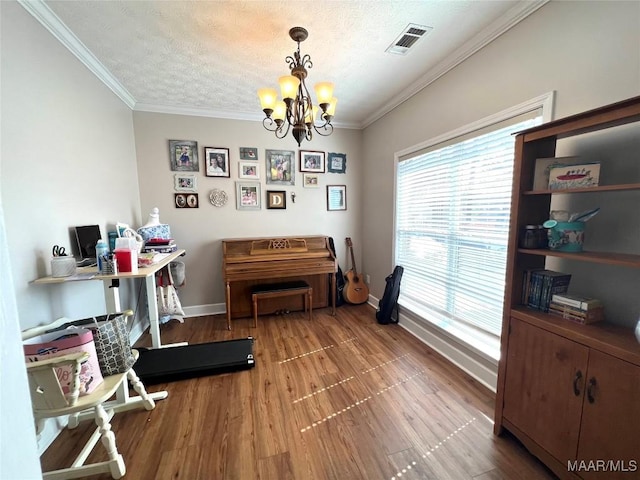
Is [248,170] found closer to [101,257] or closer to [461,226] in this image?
[101,257]

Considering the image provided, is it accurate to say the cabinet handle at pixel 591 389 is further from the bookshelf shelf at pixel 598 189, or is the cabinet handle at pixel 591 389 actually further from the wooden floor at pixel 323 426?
the bookshelf shelf at pixel 598 189

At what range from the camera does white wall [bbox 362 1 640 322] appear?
1.22 meters

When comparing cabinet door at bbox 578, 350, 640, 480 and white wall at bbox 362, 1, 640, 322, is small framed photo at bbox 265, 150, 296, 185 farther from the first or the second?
cabinet door at bbox 578, 350, 640, 480

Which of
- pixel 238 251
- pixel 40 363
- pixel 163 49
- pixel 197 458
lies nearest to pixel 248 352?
pixel 197 458

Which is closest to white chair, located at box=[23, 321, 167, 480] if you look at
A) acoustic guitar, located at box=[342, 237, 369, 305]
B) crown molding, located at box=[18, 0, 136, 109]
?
crown molding, located at box=[18, 0, 136, 109]

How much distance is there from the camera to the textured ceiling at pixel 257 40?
156 cm

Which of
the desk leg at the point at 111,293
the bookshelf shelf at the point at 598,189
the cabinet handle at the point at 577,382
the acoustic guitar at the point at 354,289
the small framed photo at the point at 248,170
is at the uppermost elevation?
the small framed photo at the point at 248,170

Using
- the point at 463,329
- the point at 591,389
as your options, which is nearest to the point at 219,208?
the point at 463,329

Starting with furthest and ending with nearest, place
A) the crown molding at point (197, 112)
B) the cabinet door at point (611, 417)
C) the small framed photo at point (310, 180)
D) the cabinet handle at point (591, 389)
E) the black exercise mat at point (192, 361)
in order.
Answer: the small framed photo at point (310, 180)
the crown molding at point (197, 112)
the black exercise mat at point (192, 361)
the cabinet handle at point (591, 389)
the cabinet door at point (611, 417)

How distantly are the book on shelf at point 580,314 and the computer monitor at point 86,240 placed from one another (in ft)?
9.87

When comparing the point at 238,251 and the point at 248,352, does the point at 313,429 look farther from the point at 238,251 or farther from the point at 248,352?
the point at 238,251

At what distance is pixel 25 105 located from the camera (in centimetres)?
145

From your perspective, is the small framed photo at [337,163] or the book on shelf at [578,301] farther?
the small framed photo at [337,163]

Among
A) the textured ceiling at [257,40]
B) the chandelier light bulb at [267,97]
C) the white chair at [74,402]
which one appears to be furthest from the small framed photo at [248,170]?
the white chair at [74,402]
